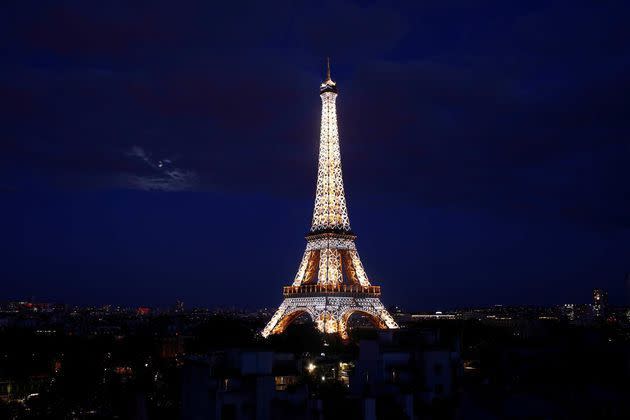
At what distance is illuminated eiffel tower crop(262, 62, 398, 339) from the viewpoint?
65688mm

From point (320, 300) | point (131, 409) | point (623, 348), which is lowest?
point (131, 409)

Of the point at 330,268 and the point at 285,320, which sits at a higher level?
the point at 330,268

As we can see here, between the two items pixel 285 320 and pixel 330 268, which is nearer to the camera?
pixel 330 268

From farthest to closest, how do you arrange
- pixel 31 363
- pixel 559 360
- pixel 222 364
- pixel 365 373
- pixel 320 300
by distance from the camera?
pixel 320 300 < pixel 31 363 < pixel 559 360 < pixel 365 373 < pixel 222 364

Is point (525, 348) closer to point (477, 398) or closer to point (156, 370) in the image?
point (477, 398)

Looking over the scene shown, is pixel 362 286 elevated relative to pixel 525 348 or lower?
elevated

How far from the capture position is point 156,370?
188 feet

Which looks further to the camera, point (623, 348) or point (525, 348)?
point (525, 348)

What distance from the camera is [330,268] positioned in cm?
6656

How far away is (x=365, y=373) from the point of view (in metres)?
28.5

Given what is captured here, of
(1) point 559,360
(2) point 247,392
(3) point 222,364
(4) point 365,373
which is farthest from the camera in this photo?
(1) point 559,360

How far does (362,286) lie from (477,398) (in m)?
44.9

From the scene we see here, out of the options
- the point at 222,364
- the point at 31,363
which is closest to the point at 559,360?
the point at 222,364

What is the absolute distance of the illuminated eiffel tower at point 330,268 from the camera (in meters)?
65.7
